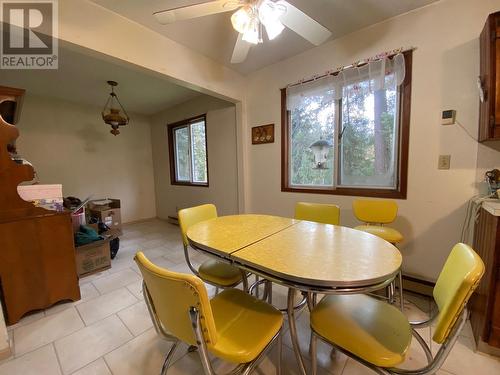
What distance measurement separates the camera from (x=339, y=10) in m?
1.78

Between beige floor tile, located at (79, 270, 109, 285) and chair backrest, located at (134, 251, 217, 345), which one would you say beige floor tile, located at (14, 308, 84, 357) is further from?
chair backrest, located at (134, 251, 217, 345)

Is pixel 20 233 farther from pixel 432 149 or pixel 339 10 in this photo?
pixel 432 149

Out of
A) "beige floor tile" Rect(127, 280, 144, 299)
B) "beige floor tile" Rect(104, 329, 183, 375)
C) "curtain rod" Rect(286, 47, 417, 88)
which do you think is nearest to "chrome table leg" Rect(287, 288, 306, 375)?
"beige floor tile" Rect(104, 329, 183, 375)

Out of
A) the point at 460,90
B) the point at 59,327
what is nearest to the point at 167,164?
the point at 59,327

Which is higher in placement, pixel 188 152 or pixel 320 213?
pixel 188 152

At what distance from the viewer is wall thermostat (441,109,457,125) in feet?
5.57

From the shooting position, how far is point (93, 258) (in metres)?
2.40

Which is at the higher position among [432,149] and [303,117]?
[303,117]

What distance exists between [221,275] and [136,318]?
0.86 m

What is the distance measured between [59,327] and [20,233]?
79cm

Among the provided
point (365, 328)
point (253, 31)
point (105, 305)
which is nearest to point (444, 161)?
point (365, 328)

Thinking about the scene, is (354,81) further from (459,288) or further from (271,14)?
(459,288)


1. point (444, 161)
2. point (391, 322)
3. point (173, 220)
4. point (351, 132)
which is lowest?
point (173, 220)

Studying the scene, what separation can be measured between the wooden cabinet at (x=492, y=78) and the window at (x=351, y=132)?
0.50m
